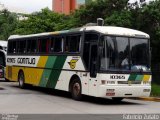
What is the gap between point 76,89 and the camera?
2025 centimetres

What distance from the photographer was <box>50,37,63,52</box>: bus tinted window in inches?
869

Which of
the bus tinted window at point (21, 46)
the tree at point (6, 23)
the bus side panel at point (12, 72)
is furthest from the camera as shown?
the tree at point (6, 23)

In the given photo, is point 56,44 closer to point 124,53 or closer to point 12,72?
point 124,53

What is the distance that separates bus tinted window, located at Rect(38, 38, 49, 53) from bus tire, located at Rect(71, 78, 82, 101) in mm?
3506

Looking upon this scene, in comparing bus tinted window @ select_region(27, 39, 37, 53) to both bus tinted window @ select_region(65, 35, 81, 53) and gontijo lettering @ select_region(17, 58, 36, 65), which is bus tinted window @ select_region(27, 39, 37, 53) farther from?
bus tinted window @ select_region(65, 35, 81, 53)

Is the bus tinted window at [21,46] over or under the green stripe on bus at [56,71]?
over

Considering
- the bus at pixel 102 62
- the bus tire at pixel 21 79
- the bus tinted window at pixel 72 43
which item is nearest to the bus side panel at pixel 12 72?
the bus tire at pixel 21 79

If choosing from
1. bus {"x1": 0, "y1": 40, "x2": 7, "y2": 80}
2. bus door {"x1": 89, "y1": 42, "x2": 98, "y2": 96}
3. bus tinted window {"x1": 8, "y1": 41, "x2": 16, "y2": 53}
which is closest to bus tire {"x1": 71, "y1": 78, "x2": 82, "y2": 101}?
bus door {"x1": 89, "y1": 42, "x2": 98, "y2": 96}

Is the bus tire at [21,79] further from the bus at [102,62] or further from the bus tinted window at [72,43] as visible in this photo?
the bus tinted window at [72,43]

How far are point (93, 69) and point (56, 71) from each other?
155 inches

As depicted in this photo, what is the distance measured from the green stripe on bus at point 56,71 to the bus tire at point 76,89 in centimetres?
137

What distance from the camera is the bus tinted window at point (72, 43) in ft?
66.6

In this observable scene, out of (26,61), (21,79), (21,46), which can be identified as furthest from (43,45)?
(21,79)

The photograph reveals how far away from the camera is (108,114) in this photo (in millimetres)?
15188
